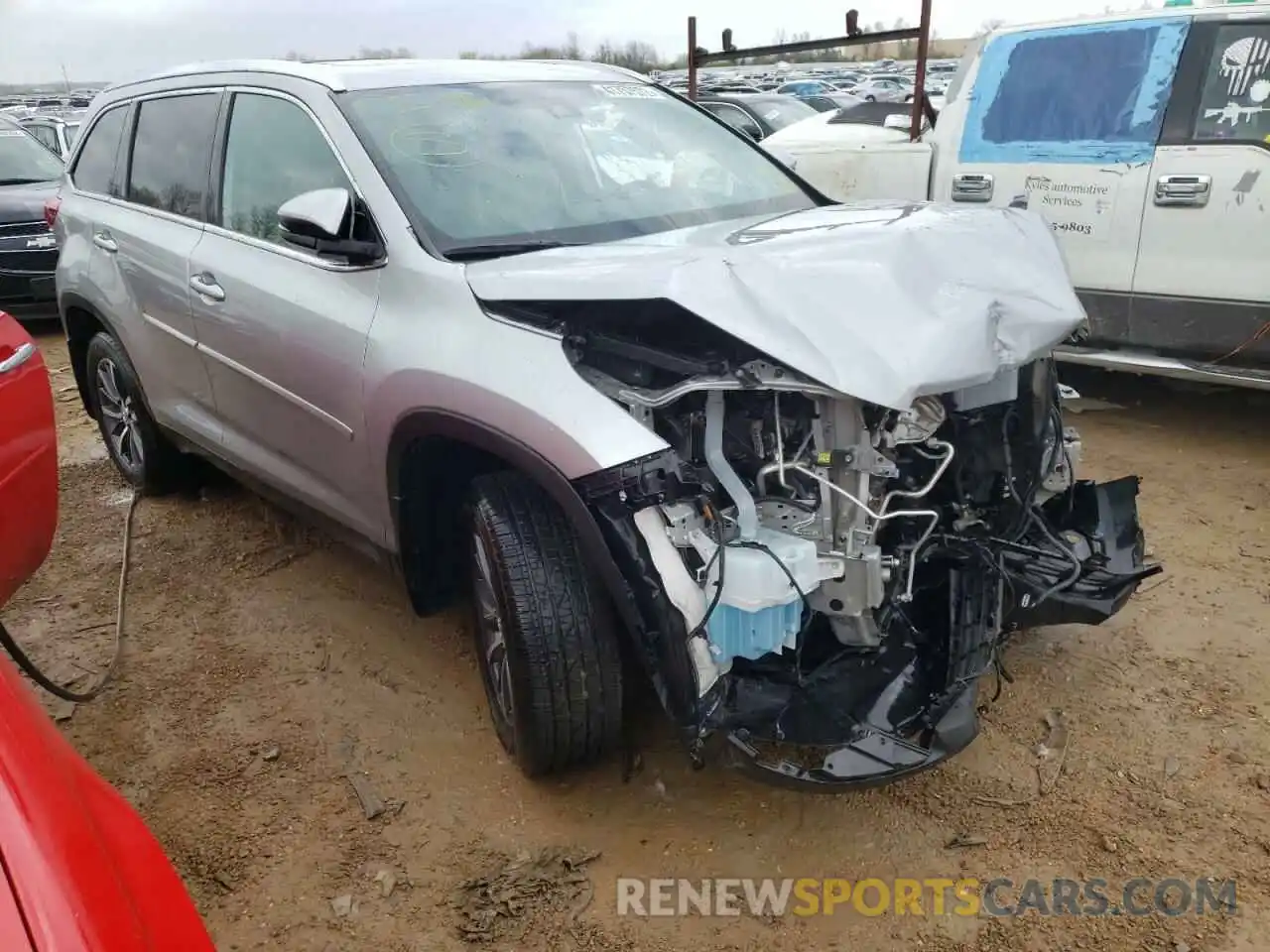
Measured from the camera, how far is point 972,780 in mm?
2701

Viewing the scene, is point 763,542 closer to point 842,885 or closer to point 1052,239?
point 842,885

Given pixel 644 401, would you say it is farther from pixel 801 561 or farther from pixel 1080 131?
pixel 1080 131

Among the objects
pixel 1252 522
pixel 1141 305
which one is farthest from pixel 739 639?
pixel 1141 305

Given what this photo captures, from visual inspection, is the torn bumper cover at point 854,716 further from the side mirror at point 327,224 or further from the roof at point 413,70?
the roof at point 413,70

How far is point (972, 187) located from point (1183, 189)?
1.03 meters

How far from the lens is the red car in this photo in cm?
120

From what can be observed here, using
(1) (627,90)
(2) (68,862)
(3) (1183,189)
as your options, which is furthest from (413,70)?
(3) (1183,189)

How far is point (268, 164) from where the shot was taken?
10.8 ft

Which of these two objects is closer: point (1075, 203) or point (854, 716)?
point (854, 716)

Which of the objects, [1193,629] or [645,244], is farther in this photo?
[1193,629]

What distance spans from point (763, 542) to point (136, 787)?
195cm

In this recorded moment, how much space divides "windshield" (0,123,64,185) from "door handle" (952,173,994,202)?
788cm

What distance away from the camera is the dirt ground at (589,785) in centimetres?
233

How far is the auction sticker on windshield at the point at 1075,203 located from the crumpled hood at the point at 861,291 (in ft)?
8.18
